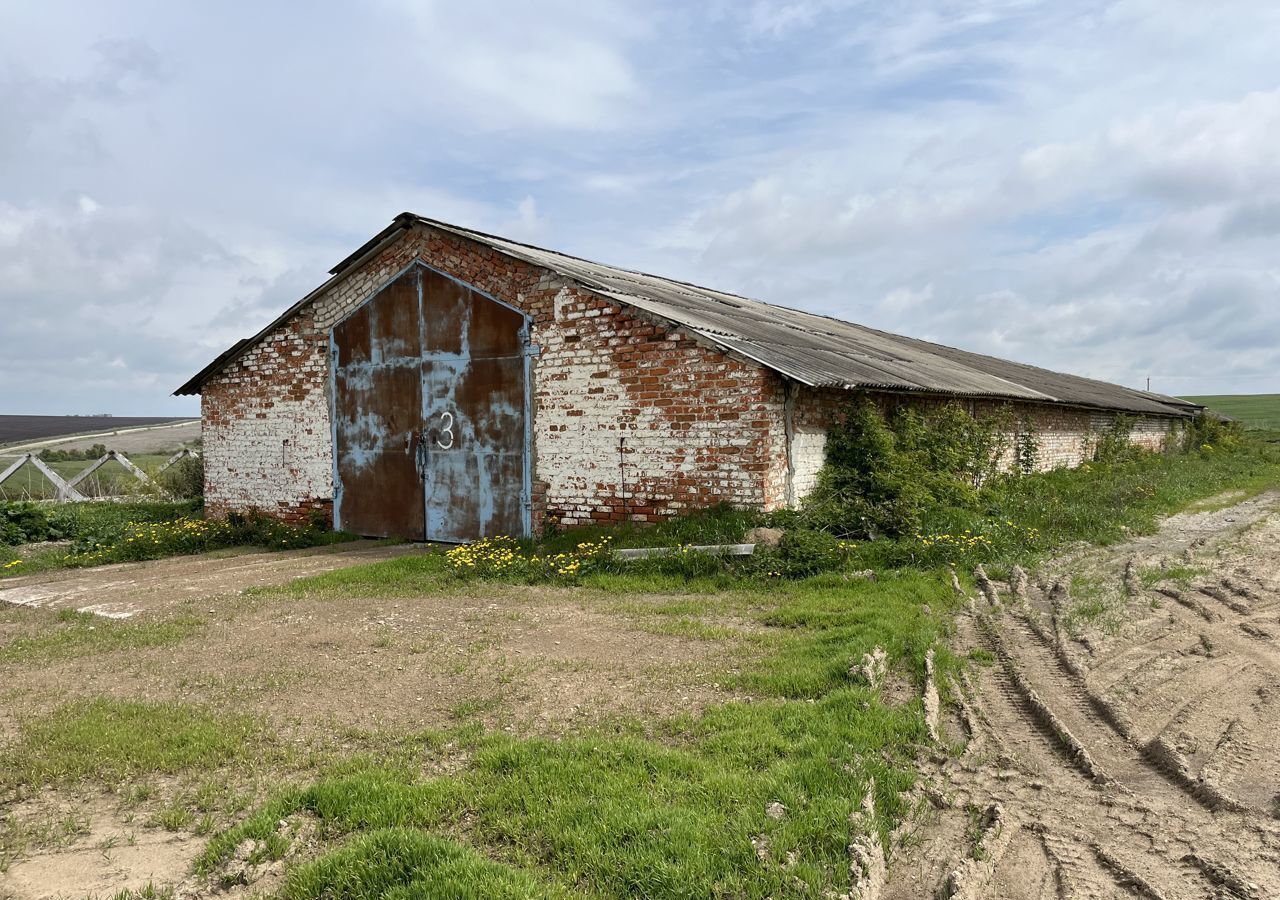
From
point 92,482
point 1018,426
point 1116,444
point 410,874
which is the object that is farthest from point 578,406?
point 1116,444

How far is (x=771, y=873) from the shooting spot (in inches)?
119

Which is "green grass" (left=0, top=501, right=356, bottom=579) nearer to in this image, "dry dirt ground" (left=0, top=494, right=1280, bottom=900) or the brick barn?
the brick barn

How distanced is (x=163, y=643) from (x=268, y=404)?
7.31m

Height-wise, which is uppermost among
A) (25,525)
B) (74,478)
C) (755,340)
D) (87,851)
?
(755,340)

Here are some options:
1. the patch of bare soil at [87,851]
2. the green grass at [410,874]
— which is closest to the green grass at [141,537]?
the patch of bare soil at [87,851]

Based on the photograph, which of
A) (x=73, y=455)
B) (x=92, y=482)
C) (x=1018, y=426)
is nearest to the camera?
(x=1018, y=426)

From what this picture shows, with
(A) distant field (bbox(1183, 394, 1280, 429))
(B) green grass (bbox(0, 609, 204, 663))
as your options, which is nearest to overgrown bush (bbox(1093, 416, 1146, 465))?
(B) green grass (bbox(0, 609, 204, 663))

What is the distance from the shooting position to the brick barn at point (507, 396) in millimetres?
9391

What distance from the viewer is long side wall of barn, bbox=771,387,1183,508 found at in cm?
965

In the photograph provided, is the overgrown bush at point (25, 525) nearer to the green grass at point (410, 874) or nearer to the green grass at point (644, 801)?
the green grass at point (644, 801)

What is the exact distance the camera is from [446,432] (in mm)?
11562

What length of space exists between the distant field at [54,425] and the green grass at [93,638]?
85.3 ft

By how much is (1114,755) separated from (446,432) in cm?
909

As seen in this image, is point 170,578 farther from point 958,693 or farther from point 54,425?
point 54,425
